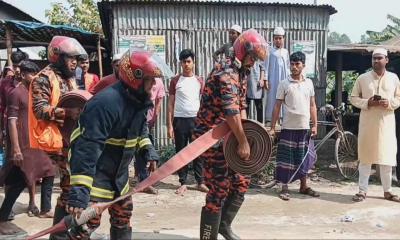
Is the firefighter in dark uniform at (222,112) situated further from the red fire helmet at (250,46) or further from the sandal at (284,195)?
the sandal at (284,195)

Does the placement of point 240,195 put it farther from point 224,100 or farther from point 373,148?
point 373,148

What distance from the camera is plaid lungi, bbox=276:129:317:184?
23.8 feet

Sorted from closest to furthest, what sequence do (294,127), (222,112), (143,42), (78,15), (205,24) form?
(222,112), (294,127), (143,42), (205,24), (78,15)

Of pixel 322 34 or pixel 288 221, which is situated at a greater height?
pixel 322 34

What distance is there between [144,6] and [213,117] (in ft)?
18.4

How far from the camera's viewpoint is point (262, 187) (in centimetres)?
802

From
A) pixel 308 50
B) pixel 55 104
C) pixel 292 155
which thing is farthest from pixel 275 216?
pixel 308 50

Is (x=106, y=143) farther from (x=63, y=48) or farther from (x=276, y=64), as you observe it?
(x=276, y=64)

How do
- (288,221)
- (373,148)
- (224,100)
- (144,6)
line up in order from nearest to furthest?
(224,100), (288,221), (373,148), (144,6)

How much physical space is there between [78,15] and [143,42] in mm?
9772

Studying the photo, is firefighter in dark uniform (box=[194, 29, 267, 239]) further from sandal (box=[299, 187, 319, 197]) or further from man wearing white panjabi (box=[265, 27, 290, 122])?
man wearing white panjabi (box=[265, 27, 290, 122])

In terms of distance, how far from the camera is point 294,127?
7.22 meters

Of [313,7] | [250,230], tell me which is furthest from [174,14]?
[250,230]

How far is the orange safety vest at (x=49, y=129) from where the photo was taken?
14.8 ft
